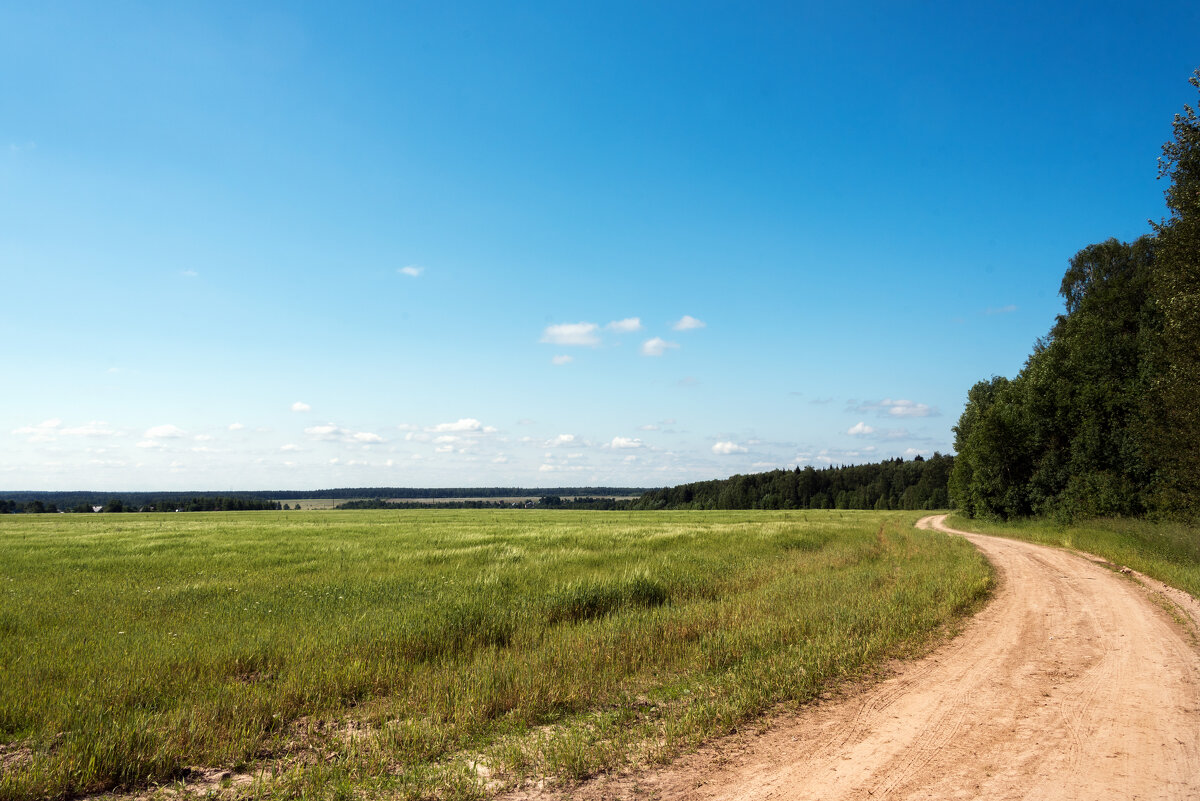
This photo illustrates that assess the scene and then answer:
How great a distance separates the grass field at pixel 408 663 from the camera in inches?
225

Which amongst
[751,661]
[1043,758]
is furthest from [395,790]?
[1043,758]

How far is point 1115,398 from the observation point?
31000 mm

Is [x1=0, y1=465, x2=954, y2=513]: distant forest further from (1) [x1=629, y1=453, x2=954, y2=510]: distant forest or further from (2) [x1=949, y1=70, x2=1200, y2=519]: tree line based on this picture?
(2) [x1=949, y1=70, x2=1200, y2=519]: tree line

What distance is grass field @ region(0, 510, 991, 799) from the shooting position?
5.71m

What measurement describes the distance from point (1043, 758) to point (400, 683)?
7630mm

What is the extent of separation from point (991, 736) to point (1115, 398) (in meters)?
34.9

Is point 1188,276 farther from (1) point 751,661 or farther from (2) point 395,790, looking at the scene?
(2) point 395,790

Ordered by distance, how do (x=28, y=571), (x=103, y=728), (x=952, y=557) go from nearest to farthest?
(x=103, y=728) < (x=28, y=571) < (x=952, y=557)

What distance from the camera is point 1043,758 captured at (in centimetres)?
540

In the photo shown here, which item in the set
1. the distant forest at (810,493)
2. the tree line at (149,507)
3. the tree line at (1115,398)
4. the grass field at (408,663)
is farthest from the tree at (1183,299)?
the tree line at (149,507)

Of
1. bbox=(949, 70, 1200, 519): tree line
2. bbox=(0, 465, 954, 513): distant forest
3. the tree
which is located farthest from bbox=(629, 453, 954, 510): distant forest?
the tree

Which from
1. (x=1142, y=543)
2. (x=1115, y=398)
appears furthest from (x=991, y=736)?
(x=1115, y=398)

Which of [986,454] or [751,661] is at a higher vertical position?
[986,454]

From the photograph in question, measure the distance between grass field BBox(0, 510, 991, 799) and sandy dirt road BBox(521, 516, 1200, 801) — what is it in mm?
636
